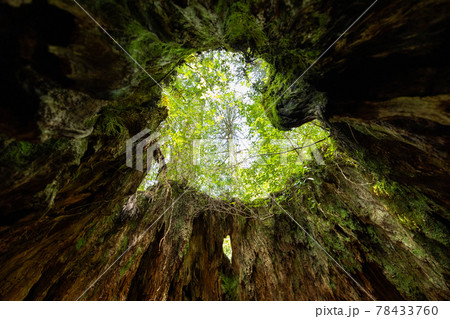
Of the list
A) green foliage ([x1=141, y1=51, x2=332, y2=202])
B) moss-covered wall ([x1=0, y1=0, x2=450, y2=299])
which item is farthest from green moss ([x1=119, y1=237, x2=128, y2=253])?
green foliage ([x1=141, y1=51, x2=332, y2=202])

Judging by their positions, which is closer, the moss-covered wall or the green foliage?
the moss-covered wall

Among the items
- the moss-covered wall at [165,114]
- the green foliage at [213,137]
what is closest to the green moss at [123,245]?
the moss-covered wall at [165,114]

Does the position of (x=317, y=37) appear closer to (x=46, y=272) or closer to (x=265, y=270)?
(x=46, y=272)

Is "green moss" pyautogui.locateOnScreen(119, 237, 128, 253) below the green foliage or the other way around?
below

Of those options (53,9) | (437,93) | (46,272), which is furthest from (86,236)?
(437,93)

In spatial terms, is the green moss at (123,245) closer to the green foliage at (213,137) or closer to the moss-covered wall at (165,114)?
the moss-covered wall at (165,114)

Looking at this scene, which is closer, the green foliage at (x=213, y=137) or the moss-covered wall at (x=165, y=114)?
the moss-covered wall at (x=165, y=114)

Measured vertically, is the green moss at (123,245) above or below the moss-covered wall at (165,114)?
below

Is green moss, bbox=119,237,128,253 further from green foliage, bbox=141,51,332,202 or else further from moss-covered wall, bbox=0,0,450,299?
green foliage, bbox=141,51,332,202

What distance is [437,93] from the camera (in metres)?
1.77

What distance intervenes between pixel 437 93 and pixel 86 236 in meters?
7.25

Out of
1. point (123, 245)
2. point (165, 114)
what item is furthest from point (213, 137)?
point (123, 245)

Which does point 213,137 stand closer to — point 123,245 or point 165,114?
point 165,114

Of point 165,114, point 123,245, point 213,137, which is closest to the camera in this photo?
point 165,114
